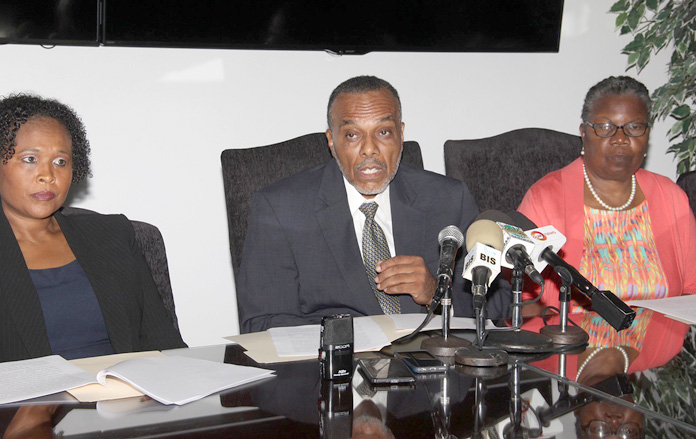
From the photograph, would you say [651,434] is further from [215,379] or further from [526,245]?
[215,379]

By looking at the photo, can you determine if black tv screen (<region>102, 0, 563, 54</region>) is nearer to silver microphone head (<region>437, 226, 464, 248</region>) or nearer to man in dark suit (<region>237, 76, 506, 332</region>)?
man in dark suit (<region>237, 76, 506, 332</region>)

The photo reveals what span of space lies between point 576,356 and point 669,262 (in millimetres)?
1112

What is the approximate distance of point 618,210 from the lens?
8.96 feet

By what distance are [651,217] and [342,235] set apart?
1.14 m

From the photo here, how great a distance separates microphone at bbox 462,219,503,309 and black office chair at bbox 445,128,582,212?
51.0 inches

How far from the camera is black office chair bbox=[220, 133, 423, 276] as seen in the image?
8.19ft

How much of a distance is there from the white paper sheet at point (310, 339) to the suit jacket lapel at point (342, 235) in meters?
0.31

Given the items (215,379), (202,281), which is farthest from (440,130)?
(215,379)

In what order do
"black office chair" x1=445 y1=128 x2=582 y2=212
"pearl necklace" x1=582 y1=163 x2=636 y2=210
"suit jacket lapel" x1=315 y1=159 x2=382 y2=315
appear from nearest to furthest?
"suit jacket lapel" x1=315 y1=159 x2=382 y2=315 < "pearl necklace" x1=582 y1=163 x2=636 y2=210 < "black office chair" x1=445 y1=128 x2=582 y2=212

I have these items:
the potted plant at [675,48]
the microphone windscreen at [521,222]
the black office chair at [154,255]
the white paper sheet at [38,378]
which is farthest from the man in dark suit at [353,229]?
the potted plant at [675,48]

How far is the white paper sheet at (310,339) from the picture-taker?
1.74 metres

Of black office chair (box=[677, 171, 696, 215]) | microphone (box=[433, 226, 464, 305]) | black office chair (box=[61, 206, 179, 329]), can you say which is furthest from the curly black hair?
black office chair (box=[677, 171, 696, 215])

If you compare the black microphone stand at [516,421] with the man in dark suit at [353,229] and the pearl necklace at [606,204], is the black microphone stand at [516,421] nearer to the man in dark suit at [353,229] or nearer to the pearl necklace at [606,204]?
the man in dark suit at [353,229]

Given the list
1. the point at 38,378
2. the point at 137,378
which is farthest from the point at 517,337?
the point at 38,378
